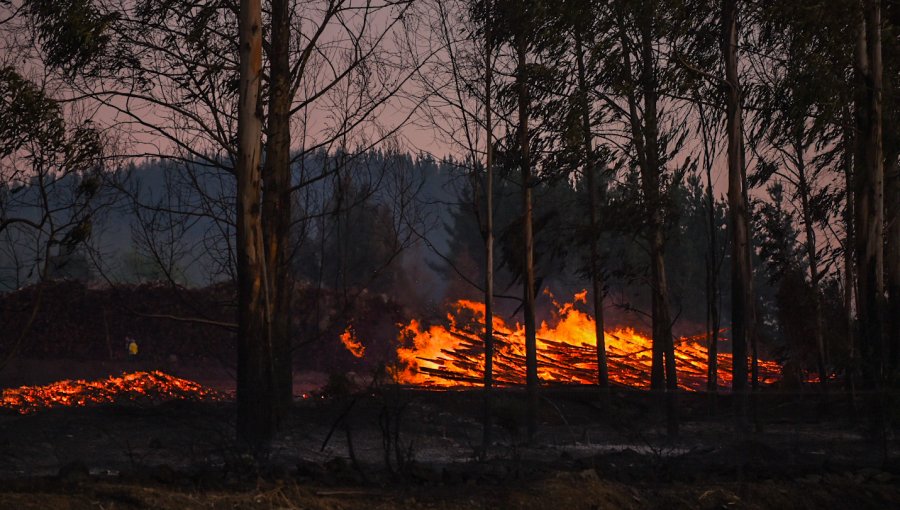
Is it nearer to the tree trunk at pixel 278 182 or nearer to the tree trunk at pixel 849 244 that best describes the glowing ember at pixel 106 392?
the tree trunk at pixel 278 182

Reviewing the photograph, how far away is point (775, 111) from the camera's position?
706 inches

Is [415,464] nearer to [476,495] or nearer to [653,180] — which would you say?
[476,495]

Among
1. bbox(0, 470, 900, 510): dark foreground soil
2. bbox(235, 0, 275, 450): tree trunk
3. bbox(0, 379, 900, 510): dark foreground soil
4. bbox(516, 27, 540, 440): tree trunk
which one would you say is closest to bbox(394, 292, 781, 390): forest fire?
bbox(516, 27, 540, 440): tree trunk

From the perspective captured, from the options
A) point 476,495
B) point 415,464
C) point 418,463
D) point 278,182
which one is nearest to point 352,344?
point 278,182

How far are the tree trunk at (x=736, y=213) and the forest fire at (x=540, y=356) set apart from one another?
1095 cm

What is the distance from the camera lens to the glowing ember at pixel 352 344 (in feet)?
111

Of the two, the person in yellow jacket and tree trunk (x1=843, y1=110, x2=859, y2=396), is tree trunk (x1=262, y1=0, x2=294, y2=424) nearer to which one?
tree trunk (x1=843, y1=110, x2=859, y2=396)

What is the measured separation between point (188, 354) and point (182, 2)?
18771 millimetres

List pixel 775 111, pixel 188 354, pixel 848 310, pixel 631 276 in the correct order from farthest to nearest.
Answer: pixel 188 354, pixel 848 310, pixel 631 276, pixel 775 111

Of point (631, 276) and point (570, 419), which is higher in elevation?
point (631, 276)

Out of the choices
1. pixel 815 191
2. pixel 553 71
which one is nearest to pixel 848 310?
pixel 815 191

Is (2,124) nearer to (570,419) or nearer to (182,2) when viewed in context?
(182,2)

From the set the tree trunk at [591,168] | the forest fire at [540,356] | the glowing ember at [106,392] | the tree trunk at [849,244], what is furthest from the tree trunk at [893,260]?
the glowing ember at [106,392]

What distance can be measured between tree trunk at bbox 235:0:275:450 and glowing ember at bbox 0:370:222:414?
727 centimetres
